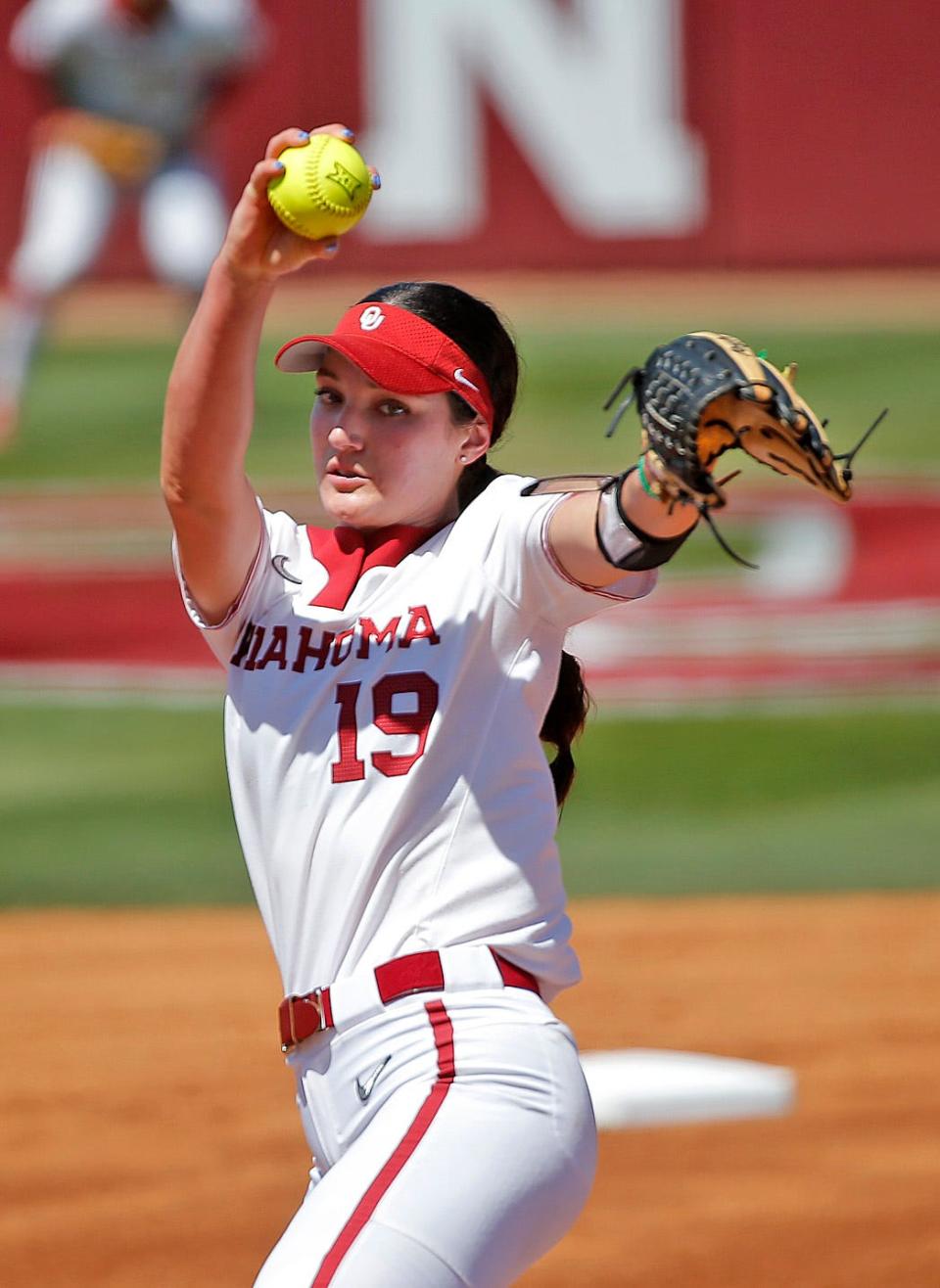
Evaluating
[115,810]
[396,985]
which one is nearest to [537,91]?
[115,810]

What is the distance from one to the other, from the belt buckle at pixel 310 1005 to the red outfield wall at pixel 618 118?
8610 mm

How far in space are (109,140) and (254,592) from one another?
28.5 ft

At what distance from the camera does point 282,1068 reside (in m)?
5.62

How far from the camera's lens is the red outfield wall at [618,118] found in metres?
10.2

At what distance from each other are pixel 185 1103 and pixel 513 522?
3375mm

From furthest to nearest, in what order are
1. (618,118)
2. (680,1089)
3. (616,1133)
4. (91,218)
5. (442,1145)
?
(91,218)
(618,118)
(680,1089)
(616,1133)
(442,1145)

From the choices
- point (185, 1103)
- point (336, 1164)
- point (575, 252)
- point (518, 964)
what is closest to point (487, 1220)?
point (336, 1164)

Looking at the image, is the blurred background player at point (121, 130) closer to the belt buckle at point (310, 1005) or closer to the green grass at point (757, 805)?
the green grass at point (757, 805)

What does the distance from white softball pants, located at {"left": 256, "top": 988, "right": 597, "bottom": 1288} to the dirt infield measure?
1941 mm

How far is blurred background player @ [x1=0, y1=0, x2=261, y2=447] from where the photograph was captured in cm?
1023

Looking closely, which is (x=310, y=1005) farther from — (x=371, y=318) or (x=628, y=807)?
(x=628, y=807)

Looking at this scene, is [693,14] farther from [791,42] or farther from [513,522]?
[513,522]

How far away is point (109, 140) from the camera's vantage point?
1053cm

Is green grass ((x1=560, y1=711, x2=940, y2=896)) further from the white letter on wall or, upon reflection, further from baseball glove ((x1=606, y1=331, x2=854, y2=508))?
baseball glove ((x1=606, y1=331, x2=854, y2=508))
